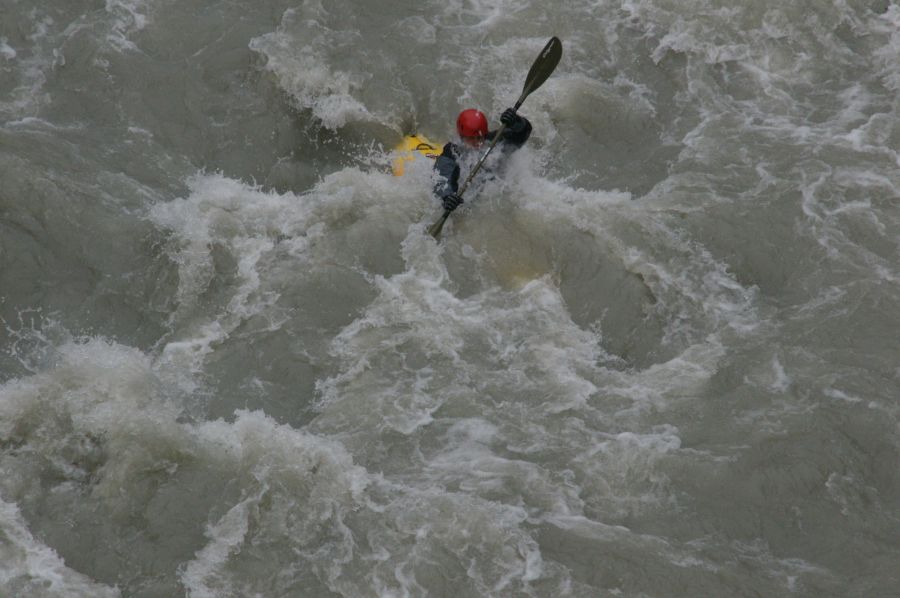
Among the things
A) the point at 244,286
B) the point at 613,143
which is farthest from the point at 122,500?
Answer: the point at 613,143

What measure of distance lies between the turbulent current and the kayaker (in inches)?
10.4

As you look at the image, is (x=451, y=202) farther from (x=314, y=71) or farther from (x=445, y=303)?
(x=314, y=71)

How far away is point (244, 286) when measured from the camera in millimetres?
7867

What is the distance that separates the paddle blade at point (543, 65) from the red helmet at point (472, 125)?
23.3 inches

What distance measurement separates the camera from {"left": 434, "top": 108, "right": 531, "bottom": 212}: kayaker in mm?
8555

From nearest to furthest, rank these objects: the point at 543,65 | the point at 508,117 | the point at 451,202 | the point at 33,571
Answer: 1. the point at 33,571
2. the point at 451,202
3. the point at 508,117
4. the point at 543,65

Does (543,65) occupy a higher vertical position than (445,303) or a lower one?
higher

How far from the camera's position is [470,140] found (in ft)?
29.1

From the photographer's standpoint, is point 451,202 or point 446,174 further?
point 446,174

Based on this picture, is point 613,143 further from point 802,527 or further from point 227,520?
point 227,520

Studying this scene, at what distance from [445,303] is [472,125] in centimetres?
182

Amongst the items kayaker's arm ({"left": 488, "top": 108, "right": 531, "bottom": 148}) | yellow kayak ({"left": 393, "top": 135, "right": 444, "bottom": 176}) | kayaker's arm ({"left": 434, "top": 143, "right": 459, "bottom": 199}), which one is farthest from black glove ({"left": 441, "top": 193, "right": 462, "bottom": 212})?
kayaker's arm ({"left": 488, "top": 108, "right": 531, "bottom": 148})

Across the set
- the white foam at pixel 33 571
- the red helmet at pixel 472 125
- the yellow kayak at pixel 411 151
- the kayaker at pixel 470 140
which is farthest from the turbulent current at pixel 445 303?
the red helmet at pixel 472 125

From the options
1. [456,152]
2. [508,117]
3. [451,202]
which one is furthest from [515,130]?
[451,202]
